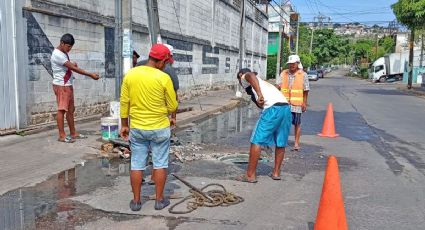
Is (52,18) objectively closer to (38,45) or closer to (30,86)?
(38,45)

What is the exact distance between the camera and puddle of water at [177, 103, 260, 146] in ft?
32.3

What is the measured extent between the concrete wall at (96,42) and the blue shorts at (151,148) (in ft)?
15.5

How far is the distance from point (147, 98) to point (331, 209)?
2.14 meters

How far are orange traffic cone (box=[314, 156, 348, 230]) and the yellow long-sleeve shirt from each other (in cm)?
183

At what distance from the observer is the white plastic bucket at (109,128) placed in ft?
27.0

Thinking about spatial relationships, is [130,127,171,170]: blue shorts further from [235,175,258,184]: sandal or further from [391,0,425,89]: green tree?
[391,0,425,89]: green tree

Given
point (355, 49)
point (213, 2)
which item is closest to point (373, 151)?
point (213, 2)

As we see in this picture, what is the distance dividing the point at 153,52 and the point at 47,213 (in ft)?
6.68

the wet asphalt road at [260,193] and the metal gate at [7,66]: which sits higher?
the metal gate at [7,66]

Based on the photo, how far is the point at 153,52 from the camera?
485cm

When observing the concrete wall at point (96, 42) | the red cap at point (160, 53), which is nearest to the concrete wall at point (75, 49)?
the concrete wall at point (96, 42)

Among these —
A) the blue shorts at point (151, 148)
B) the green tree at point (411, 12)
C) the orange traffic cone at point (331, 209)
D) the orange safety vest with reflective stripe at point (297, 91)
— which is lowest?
the orange traffic cone at point (331, 209)

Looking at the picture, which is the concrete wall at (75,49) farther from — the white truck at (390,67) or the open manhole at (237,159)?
the white truck at (390,67)

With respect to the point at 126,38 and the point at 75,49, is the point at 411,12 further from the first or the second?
the point at 126,38
